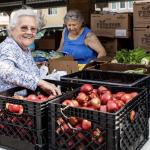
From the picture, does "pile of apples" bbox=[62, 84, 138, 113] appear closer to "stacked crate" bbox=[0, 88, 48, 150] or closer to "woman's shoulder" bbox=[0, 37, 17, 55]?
"stacked crate" bbox=[0, 88, 48, 150]

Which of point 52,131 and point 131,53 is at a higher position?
point 131,53

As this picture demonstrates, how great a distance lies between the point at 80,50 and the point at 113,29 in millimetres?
508

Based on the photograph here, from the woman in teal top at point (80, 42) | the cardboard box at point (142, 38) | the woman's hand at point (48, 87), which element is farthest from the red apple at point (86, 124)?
the cardboard box at point (142, 38)

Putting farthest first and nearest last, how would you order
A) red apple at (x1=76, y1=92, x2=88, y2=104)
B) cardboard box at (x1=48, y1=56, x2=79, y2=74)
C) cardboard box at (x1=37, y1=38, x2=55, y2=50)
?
1. cardboard box at (x1=37, y1=38, x2=55, y2=50)
2. cardboard box at (x1=48, y1=56, x2=79, y2=74)
3. red apple at (x1=76, y1=92, x2=88, y2=104)

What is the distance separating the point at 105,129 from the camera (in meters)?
1.13

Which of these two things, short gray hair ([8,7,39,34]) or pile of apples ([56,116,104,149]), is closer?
pile of apples ([56,116,104,149])

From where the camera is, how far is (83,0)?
4.13 meters

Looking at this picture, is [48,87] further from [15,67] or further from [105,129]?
[105,129]

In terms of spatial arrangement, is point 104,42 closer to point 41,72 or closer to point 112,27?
point 112,27

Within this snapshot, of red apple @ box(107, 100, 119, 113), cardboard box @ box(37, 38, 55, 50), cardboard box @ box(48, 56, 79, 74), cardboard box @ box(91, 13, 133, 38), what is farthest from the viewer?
cardboard box @ box(37, 38, 55, 50)

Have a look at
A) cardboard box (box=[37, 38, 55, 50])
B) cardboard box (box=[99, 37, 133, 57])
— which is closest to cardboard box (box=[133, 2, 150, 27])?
cardboard box (box=[99, 37, 133, 57])

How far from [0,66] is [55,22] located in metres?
23.9

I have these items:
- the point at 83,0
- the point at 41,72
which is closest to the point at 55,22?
the point at 83,0

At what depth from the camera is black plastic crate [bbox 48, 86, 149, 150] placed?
1119 mm
